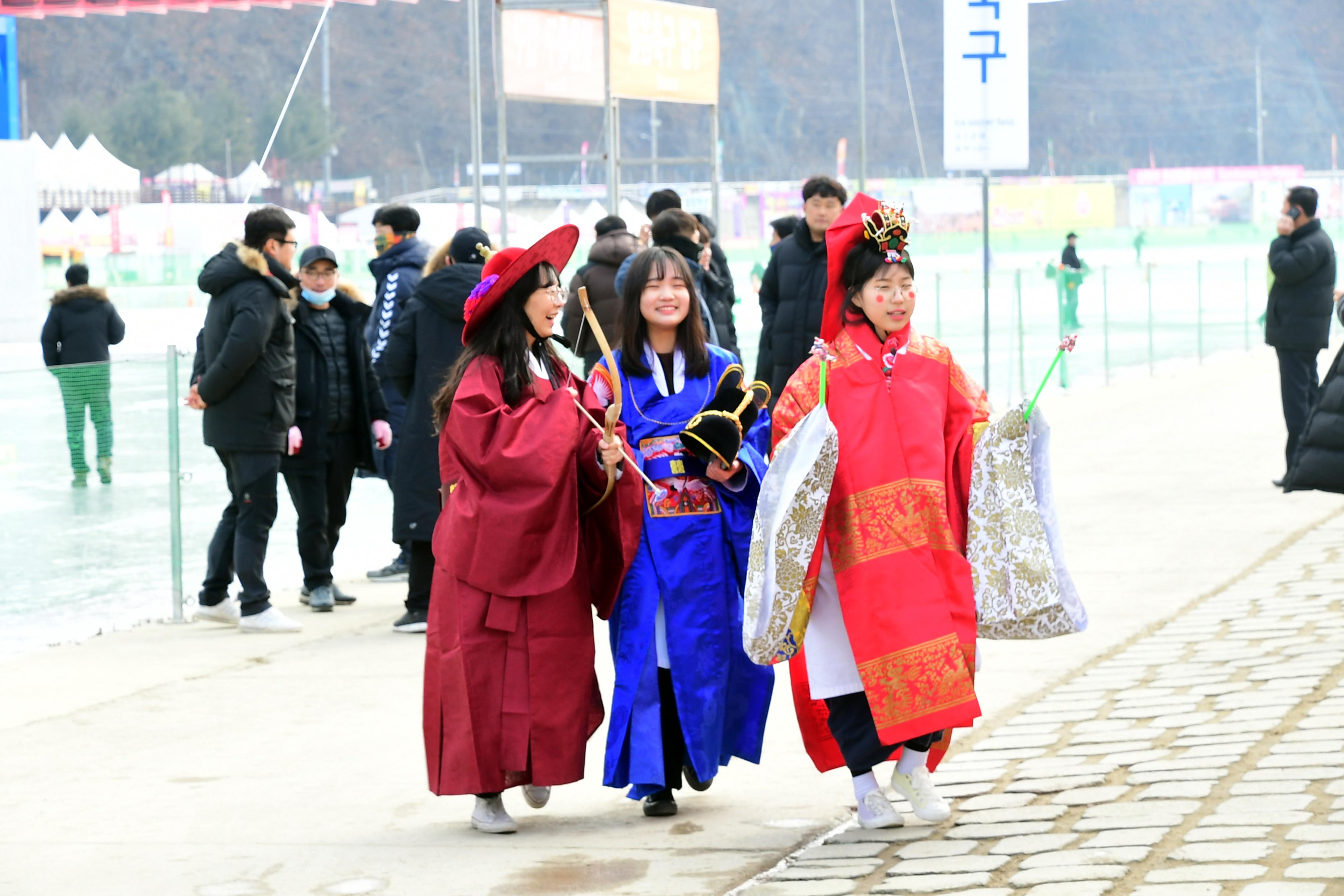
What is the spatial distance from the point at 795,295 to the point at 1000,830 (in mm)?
4805

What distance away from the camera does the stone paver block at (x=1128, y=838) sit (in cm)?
425

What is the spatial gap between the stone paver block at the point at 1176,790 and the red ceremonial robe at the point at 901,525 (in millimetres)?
541

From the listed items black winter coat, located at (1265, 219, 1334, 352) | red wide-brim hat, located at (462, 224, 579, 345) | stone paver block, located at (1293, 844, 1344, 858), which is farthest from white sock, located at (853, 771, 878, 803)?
black winter coat, located at (1265, 219, 1334, 352)

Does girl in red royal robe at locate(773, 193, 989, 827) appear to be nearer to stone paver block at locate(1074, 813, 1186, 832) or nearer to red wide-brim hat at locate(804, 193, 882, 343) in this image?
red wide-brim hat at locate(804, 193, 882, 343)

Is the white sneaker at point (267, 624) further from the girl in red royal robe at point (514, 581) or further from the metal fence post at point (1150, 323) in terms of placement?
the metal fence post at point (1150, 323)

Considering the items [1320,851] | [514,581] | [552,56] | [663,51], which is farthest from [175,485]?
[663,51]

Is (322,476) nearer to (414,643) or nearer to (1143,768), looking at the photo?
(414,643)

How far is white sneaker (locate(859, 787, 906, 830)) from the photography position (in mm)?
4574

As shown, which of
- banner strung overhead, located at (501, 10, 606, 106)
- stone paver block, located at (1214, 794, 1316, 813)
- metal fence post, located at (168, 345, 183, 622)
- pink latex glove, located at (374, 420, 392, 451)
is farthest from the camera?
banner strung overhead, located at (501, 10, 606, 106)

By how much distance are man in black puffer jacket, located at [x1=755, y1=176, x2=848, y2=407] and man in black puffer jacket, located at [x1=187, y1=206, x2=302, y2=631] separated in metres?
2.42

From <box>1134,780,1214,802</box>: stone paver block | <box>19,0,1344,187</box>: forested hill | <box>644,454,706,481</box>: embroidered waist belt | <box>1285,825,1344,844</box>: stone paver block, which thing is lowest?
<box>1134,780,1214,802</box>: stone paver block

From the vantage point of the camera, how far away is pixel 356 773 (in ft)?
17.7

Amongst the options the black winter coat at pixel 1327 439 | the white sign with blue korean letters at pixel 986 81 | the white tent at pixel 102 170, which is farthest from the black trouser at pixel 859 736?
the white tent at pixel 102 170

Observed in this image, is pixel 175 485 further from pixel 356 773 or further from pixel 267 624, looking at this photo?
pixel 356 773
